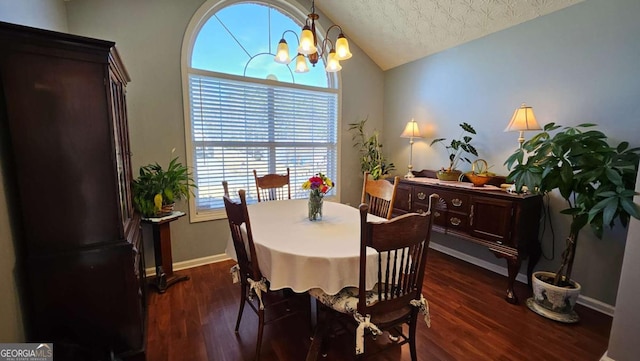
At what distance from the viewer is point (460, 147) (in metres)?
3.17

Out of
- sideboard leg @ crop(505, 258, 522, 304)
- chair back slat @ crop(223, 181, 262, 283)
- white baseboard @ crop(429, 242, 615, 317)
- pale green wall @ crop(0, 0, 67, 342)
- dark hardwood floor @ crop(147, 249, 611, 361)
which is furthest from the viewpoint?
sideboard leg @ crop(505, 258, 522, 304)

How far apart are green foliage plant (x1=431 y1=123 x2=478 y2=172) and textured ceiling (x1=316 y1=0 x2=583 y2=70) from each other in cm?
102

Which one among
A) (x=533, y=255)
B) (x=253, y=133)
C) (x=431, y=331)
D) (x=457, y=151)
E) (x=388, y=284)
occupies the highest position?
(x=253, y=133)

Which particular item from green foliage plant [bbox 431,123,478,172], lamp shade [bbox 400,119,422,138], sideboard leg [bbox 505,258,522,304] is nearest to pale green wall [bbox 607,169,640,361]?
sideboard leg [bbox 505,258,522,304]

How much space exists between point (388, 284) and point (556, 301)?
1.69 metres

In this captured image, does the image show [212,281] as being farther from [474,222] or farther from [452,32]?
[452,32]

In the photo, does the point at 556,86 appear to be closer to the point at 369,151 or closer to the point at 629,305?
the point at 629,305

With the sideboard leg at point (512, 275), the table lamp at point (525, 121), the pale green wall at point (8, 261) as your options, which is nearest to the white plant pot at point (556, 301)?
the sideboard leg at point (512, 275)

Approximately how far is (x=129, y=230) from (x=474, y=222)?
2840mm

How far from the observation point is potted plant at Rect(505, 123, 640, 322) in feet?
5.91

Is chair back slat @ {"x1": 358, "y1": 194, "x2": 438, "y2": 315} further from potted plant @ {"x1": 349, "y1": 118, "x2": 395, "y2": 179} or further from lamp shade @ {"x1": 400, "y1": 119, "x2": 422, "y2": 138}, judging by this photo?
potted plant @ {"x1": 349, "y1": 118, "x2": 395, "y2": 179}

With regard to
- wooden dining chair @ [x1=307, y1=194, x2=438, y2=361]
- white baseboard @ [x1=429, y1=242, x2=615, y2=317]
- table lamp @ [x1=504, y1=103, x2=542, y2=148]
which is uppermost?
table lamp @ [x1=504, y1=103, x2=542, y2=148]

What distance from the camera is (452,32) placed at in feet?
9.96

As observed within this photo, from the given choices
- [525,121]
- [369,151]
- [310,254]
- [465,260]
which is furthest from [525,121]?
[310,254]
